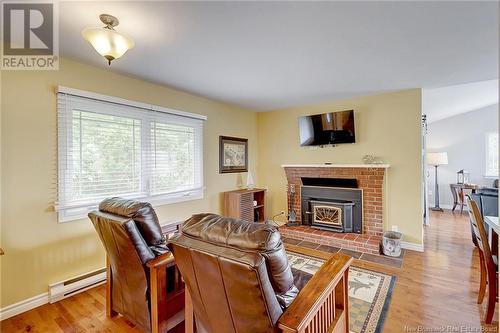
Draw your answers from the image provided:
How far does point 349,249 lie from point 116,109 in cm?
359

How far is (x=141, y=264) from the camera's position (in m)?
1.58

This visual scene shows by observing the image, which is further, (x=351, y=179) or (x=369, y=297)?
(x=351, y=179)

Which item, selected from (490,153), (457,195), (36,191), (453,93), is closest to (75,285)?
(36,191)

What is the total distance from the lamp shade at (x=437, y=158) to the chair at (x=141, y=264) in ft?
21.4

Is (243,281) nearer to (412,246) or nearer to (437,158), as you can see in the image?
(412,246)

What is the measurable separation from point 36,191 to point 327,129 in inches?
152

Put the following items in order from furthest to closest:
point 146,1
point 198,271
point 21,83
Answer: point 21,83
point 146,1
point 198,271

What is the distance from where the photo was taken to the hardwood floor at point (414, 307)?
1.86 meters

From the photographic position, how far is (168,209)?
10.9 feet

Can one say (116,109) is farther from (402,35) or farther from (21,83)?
(402,35)

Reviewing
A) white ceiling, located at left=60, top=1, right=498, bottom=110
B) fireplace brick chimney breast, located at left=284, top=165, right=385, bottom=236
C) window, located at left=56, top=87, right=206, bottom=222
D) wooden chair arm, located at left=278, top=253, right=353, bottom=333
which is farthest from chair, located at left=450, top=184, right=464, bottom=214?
window, located at left=56, top=87, right=206, bottom=222

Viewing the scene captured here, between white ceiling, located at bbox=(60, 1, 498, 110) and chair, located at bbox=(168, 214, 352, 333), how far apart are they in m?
1.46

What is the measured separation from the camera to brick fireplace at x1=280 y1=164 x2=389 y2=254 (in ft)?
11.4

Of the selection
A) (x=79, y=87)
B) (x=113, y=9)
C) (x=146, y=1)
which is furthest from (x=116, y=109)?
(x=146, y=1)
